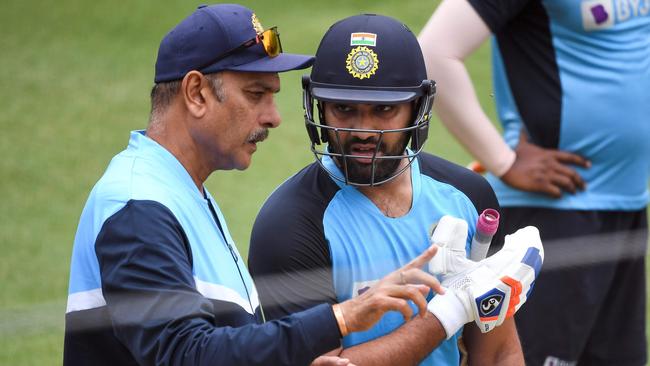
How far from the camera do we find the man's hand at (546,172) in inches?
169

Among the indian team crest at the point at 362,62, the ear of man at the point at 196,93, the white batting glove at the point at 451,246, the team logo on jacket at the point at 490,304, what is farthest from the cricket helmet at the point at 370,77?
the team logo on jacket at the point at 490,304

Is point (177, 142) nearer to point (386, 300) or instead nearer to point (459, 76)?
point (386, 300)

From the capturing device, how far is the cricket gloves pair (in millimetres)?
2906

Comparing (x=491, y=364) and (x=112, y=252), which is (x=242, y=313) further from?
(x=491, y=364)

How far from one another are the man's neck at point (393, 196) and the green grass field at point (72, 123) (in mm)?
2482

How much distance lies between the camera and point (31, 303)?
6012 millimetres

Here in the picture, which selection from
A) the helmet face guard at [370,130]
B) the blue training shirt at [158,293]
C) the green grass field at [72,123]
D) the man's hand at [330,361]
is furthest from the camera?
the green grass field at [72,123]

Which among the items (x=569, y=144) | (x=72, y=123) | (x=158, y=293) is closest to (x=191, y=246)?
(x=158, y=293)

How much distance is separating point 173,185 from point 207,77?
303 mm

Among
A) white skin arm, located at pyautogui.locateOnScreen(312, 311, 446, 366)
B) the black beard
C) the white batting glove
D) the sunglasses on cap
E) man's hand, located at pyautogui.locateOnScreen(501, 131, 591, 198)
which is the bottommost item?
man's hand, located at pyautogui.locateOnScreen(501, 131, 591, 198)

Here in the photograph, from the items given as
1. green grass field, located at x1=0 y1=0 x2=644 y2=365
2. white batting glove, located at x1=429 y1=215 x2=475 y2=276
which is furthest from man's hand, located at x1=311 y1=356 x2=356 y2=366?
green grass field, located at x1=0 y1=0 x2=644 y2=365

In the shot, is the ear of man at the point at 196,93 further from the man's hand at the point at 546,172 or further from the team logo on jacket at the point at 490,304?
the man's hand at the point at 546,172

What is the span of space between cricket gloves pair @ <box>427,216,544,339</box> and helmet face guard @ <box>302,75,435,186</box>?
0.22 m

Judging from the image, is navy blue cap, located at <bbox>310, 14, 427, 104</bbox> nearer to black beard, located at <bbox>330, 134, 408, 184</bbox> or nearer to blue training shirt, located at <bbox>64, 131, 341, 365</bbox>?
black beard, located at <bbox>330, 134, 408, 184</bbox>
